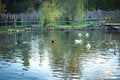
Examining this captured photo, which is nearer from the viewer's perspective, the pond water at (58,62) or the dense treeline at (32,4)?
the pond water at (58,62)

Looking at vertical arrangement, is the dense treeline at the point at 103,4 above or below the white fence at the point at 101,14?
above

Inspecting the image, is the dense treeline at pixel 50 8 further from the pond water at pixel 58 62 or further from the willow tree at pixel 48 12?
the pond water at pixel 58 62

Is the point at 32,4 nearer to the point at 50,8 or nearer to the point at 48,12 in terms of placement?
the point at 50,8

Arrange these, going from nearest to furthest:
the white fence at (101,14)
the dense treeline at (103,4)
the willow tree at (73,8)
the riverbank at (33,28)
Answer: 1. the riverbank at (33,28)
2. the willow tree at (73,8)
3. the white fence at (101,14)
4. the dense treeline at (103,4)

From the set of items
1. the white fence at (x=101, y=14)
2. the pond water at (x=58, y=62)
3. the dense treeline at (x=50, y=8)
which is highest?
the dense treeline at (x=50, y=8)

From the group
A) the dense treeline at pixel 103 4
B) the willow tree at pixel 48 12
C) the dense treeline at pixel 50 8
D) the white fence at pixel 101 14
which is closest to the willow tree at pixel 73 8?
the dense treeline at pixel 50 8

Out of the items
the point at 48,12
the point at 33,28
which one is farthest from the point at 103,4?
the point at 33,28

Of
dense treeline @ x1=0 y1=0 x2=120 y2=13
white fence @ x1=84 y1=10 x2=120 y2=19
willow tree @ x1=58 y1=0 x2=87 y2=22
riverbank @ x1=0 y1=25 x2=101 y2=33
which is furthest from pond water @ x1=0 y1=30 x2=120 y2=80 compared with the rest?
white fence @ x1=84 y1=10 x2=120 y2=19

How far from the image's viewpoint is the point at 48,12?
5969cm

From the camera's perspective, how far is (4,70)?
77.4 ft

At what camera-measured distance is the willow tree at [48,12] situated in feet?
196

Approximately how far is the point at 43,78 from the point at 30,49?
500 inches

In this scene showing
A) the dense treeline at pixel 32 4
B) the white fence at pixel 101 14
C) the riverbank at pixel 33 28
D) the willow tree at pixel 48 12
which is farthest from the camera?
the white fence at pixel 101 14

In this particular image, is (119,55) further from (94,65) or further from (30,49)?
(30,49)
